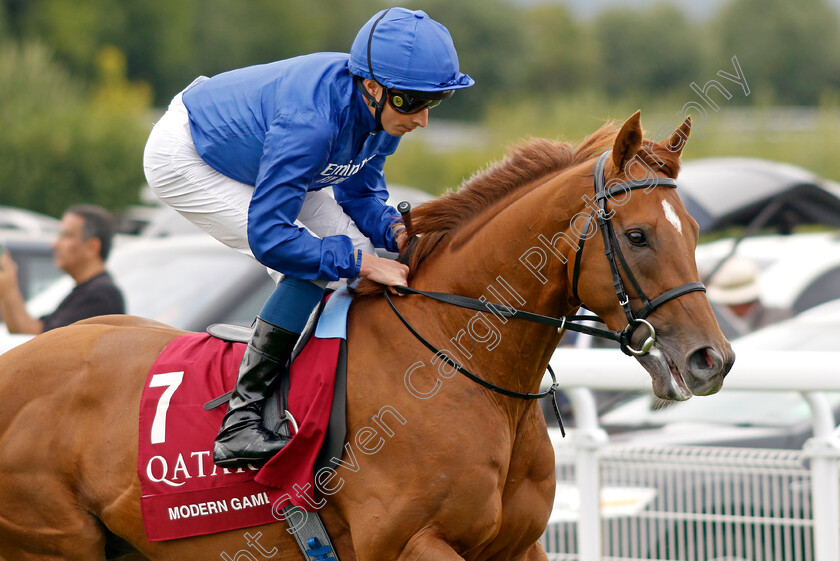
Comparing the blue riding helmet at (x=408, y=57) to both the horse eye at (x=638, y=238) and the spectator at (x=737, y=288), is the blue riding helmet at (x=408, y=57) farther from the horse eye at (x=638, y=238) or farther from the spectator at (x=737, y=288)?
the spectator at (x=737, y=288)

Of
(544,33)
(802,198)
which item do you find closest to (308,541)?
(802,198)

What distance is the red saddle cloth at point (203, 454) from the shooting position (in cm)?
311

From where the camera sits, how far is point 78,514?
344 cm

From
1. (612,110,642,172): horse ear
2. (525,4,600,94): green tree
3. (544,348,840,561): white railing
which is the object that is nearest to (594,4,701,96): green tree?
(525,4,600,94): green tree

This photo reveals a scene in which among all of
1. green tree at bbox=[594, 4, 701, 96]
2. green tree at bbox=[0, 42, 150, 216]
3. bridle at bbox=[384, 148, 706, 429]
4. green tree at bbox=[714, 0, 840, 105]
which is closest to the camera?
bridle at bbox=[384, 148, 706, 429]

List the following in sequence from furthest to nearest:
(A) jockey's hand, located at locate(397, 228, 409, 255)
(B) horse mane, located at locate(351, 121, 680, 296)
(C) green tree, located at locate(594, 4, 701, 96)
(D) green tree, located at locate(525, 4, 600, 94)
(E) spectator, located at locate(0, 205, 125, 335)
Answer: (D) green tree, located at locate(525, 4, 600, 94) < (C) green tree, located at locate(594, 4, 701, 96) < (E) spectator, located at locate(0, 205, 125, 335) < (A) jockey's hand, located at locate(397, 228, 409, 255) < (B) horse mane, located at locate(351, 121, 680, 296)

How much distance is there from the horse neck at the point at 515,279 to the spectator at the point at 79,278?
3.49m

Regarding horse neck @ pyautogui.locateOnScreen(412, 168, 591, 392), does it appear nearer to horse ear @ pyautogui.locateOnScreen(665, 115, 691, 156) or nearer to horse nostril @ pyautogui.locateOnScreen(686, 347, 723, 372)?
horse ear @ pyautogui.locateOnScreen(665, 115, 691, 156)

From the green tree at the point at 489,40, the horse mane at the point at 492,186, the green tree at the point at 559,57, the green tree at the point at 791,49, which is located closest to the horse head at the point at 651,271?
the horse mane at the point at 492,186

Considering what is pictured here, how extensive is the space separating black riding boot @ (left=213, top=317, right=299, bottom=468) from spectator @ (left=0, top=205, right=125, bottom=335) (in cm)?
317

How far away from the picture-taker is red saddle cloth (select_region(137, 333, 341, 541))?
311 cm

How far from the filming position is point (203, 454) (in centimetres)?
324

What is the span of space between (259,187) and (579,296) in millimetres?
985

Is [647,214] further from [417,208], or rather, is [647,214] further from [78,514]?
[78,514]
